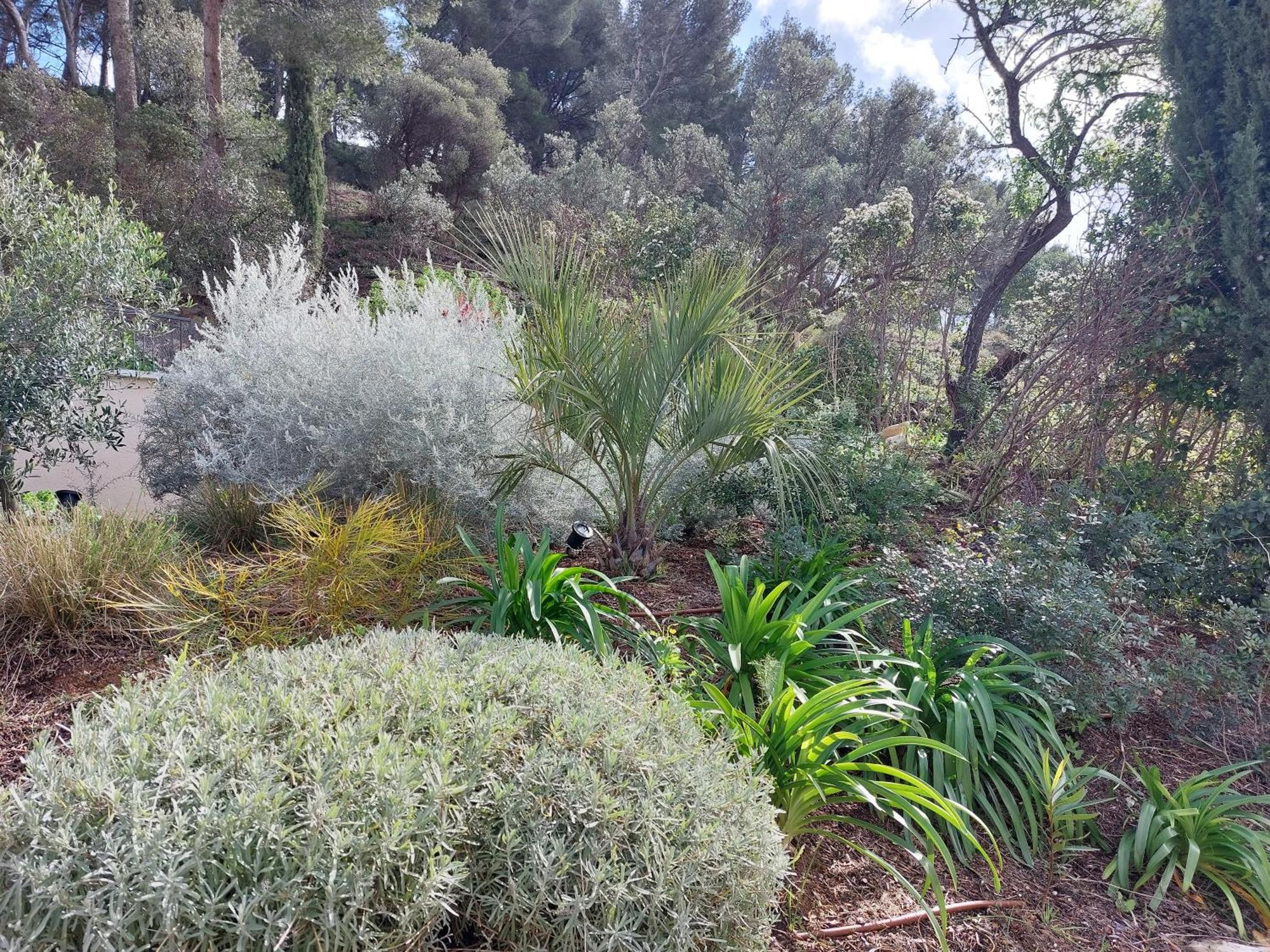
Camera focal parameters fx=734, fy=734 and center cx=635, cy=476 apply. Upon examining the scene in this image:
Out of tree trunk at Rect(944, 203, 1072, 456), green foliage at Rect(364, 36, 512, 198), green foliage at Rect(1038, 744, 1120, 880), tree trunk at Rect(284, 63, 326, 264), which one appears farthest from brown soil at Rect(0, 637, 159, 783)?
green foliage at Rect(364, 36, 512, 198)

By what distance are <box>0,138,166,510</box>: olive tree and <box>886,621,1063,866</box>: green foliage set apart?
4.94 meters

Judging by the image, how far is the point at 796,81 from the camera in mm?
18953

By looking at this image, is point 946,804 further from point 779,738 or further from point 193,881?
point 193,881

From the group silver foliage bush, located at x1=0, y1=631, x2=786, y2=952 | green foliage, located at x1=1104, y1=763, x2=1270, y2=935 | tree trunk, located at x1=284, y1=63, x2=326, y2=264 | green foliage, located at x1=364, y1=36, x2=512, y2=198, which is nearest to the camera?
silver foliage bush, located at x1=0, y1=631, x2=786, y2=952

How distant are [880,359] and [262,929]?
7590 mm

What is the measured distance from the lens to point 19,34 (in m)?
16.2

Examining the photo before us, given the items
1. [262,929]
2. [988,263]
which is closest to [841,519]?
[262,929]

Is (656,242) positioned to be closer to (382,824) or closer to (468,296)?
(468,296)

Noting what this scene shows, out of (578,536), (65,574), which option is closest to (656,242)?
(578,536)

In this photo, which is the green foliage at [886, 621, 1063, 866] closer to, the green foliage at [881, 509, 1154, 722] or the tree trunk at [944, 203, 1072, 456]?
the green foliage at [881, 509, 1154, 722]

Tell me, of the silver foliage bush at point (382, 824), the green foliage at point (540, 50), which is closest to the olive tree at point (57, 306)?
the silver foliage bush at point (382, 824)

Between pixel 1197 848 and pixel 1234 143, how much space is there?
445 centimetres

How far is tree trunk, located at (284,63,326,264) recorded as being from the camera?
1587 cm

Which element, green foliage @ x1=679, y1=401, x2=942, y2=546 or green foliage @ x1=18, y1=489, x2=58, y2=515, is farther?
green foliage @ x1=18, y1=489, x2=58, y2=515
